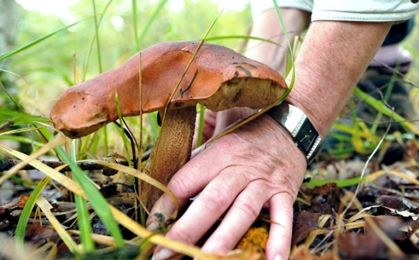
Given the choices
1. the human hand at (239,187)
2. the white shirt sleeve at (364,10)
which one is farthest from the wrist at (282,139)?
the white shirt sleeve at (364,10)

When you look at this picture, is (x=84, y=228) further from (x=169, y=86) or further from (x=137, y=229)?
(x=169, y=86)

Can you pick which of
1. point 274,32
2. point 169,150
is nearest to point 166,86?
point 169,150

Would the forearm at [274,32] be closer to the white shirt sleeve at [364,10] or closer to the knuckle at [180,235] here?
the white shirt sleeve at [364,10]

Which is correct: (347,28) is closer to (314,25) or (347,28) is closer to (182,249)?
(314,25)

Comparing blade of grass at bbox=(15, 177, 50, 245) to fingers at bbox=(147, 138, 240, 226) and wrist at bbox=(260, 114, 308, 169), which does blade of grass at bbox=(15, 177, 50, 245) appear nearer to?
fingers at bbox=(147, 138, 240, 226)

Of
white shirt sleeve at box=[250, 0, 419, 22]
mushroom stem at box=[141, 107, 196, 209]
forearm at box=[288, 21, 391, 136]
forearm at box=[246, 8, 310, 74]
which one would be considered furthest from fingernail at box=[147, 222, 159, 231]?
forearm at box=[246, 8, 310, 74]

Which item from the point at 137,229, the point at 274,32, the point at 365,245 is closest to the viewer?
the point at 365,245

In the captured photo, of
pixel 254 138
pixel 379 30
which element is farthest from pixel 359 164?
pixel 254 138

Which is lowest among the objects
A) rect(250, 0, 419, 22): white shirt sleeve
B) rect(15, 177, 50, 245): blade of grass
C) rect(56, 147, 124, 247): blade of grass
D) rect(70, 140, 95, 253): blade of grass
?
rect(15, 177, 50, 245): blade of grass
